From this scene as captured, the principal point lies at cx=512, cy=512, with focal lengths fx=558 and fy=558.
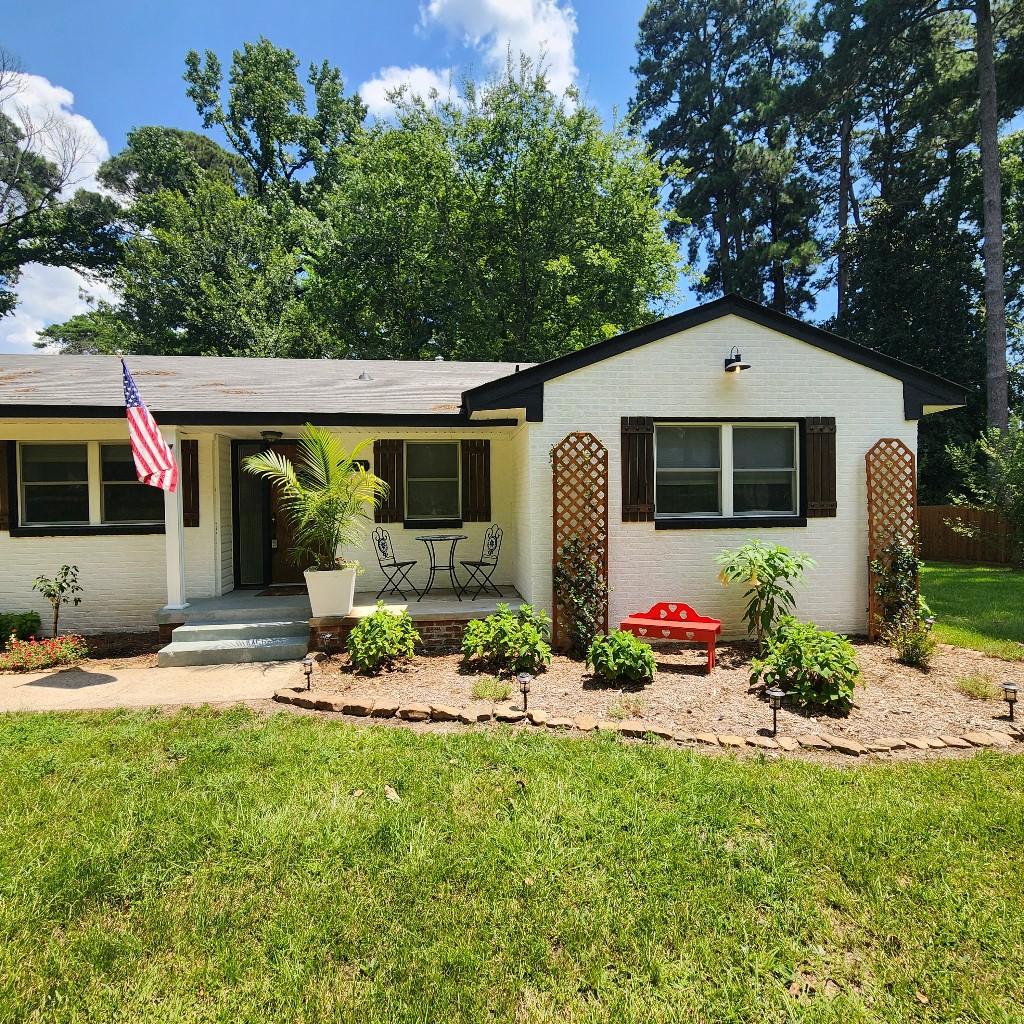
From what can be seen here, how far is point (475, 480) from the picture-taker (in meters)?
8.30

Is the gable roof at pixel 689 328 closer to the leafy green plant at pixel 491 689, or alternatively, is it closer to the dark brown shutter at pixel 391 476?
the dark brown shutter at pixel 391 476

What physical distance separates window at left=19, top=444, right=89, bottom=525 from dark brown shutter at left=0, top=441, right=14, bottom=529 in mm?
166

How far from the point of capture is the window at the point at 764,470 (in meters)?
7.10

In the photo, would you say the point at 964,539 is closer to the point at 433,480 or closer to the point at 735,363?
the point at 735,363

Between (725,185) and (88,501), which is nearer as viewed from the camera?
(88,501)

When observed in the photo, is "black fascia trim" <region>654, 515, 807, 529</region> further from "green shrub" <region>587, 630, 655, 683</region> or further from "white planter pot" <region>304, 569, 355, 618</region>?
"white planter pot" <region>304, 569, 355, 618</region>

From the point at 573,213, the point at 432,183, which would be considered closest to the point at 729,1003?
the point at 573,213

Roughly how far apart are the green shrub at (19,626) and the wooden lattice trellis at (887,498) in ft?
34.9

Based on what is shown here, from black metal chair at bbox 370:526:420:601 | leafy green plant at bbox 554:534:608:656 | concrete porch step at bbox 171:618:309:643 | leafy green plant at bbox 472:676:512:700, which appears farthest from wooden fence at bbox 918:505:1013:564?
concrete porch step at bbox 171:618:309:643

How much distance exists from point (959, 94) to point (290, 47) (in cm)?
2845

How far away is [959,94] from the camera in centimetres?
1884

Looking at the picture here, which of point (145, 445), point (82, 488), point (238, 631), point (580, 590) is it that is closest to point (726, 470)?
point (580, 590)

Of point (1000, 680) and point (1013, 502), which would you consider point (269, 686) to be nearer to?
point (1000, 680)

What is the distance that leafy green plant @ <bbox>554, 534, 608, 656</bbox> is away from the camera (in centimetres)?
634
